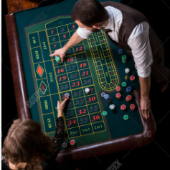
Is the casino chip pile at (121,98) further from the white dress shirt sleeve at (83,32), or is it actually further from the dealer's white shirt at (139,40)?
the white dress shirt sleeve at (83,32)

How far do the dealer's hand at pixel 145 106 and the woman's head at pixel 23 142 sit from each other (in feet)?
4.03

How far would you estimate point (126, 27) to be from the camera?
1853 mm

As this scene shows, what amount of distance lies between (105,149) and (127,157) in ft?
3.79

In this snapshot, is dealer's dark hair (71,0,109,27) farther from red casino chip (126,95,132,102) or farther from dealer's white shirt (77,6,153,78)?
red casino chip (126,95,132,102)

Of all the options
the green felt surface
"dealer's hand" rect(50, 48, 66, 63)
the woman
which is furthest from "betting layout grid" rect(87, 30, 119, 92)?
the woman

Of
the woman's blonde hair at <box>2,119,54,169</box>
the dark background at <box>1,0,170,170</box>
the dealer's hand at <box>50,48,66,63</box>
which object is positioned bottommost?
the dark background at <box>1,0,170,170</box>

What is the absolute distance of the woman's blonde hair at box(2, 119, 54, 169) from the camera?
5.25ft

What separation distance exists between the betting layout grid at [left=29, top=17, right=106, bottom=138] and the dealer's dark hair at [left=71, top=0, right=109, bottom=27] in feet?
2.48

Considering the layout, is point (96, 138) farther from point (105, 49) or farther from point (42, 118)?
point (105, 49)

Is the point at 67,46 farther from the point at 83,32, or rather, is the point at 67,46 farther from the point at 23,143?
the point at 23,143

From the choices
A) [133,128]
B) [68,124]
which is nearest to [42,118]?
[68,124]

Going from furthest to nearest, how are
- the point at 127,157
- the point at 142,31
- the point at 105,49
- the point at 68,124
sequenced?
1. the point at 127,157
2. the point at 105,49
3. the point at 68,124
4. the point at 142,31

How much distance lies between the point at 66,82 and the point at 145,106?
106 cm

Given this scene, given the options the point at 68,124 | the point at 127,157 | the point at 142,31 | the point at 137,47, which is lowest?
the point at 127,157
